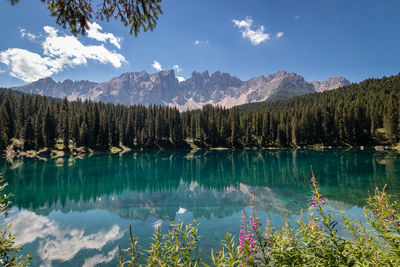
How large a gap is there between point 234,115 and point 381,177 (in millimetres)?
85197

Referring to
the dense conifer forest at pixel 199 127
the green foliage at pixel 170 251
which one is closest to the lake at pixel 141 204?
the green foliage at pixel 170 251

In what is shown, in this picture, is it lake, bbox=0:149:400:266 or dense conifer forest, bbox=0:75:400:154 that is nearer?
lake, bbox=0:149:400:266

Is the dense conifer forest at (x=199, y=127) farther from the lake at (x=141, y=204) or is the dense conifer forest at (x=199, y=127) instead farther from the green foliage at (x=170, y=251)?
the green foliage at (x=170, y=251)

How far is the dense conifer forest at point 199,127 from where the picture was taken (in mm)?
95375

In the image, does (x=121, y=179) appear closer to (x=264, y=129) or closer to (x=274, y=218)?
(x=274, y=218)

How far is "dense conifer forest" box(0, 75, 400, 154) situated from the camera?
9538 centimetres

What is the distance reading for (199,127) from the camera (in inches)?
4803

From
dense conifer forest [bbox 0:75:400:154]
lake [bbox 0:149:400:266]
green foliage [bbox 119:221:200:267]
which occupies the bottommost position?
lake [bbox 0:149:400:266]

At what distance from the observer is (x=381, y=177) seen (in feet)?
119

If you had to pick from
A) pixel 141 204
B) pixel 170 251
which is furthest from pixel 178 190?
pixel 170 251

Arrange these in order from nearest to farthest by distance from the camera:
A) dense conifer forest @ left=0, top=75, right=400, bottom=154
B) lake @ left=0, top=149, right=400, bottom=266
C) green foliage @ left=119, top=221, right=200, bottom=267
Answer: green foliage @ left=119, top=221, right=200, bottom=267 → lake @ left=0, top=149, right=400, bottom=266 → dense conifer forest @ left=0, top=75, right=400, bottom=154

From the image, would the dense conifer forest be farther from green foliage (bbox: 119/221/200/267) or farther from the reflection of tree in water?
green foliage (bbox: 119/221/200/267)

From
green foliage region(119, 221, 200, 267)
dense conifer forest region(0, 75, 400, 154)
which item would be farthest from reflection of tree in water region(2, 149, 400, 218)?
dense conifer forest region(0, 75, 400, 154)

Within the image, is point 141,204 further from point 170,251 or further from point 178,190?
point 170,251
